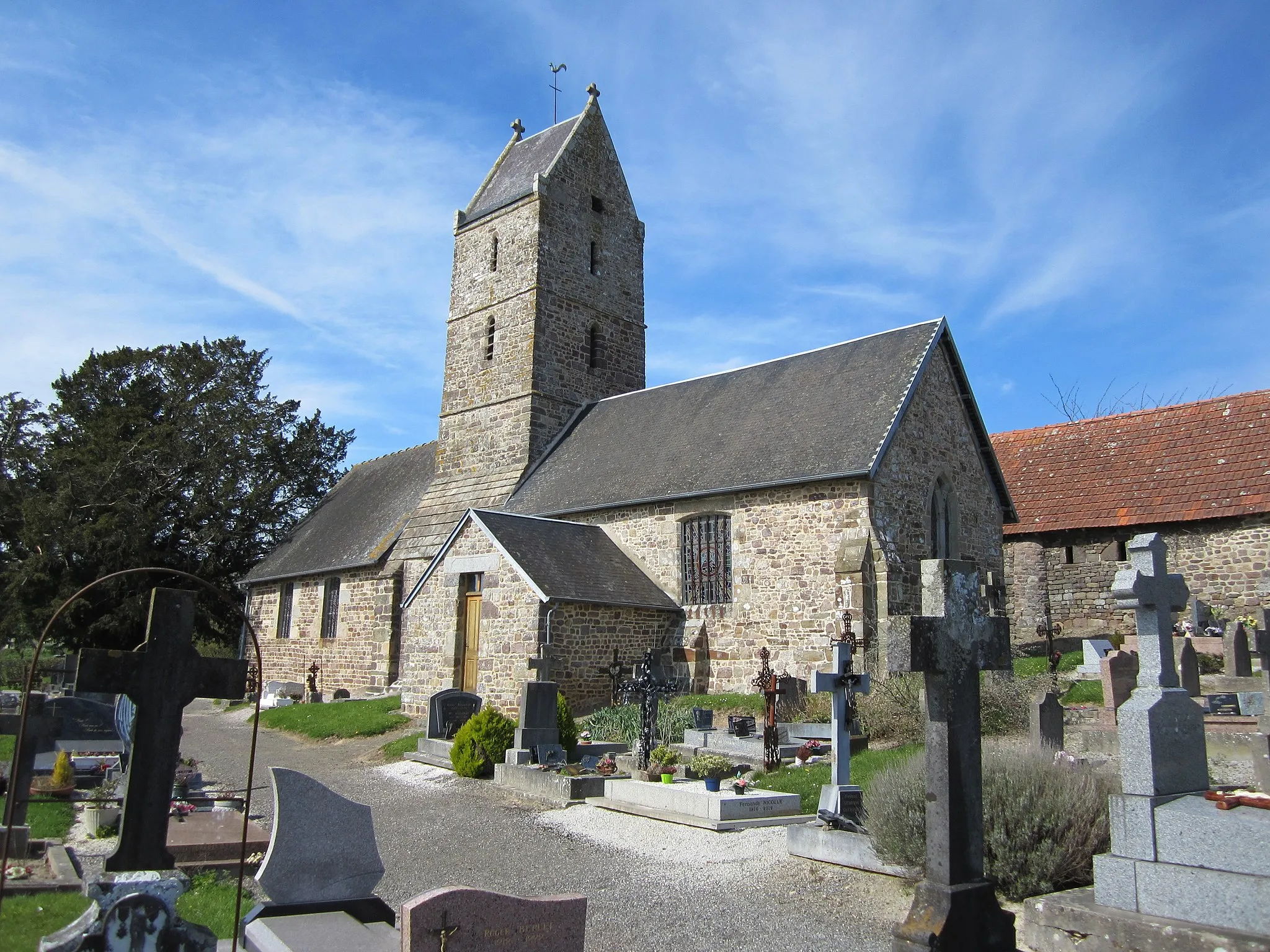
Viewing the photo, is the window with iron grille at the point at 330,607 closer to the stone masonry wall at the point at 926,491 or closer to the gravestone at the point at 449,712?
the gravestone at the point at 449,712

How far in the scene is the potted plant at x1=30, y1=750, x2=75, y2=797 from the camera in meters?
10.5

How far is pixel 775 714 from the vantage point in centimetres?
1415

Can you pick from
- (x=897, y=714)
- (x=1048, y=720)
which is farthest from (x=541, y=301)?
(x=1048, y=720)

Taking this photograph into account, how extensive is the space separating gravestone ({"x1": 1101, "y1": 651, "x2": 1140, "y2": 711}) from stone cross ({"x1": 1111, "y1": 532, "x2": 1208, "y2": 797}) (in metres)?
6.81

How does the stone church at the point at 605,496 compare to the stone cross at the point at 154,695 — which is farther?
the stone church at the point at 605,496

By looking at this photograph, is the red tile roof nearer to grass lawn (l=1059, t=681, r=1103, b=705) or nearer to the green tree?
grass lawn (l=1059, t=681, r=1103, b=705)

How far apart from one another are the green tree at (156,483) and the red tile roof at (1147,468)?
25.8 m

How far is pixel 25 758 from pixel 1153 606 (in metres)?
8.96

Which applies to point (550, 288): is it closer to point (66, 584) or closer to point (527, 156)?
point (527, 156)

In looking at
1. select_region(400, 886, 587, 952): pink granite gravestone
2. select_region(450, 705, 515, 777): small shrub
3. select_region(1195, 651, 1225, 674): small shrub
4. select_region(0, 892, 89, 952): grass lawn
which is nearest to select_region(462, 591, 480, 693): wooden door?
select_region(450, 705, 515, 777): small shrub

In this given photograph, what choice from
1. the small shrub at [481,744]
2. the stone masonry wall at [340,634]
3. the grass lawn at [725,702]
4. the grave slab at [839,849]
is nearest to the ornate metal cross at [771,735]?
the grass lawn at [725,702]

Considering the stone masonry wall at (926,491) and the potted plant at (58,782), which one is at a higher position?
the stone masonry wall at (926,491)

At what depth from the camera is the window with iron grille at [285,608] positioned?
29.0 m

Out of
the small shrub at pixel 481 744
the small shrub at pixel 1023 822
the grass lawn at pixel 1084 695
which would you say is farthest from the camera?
the grass lawn at pixel 1084 695
